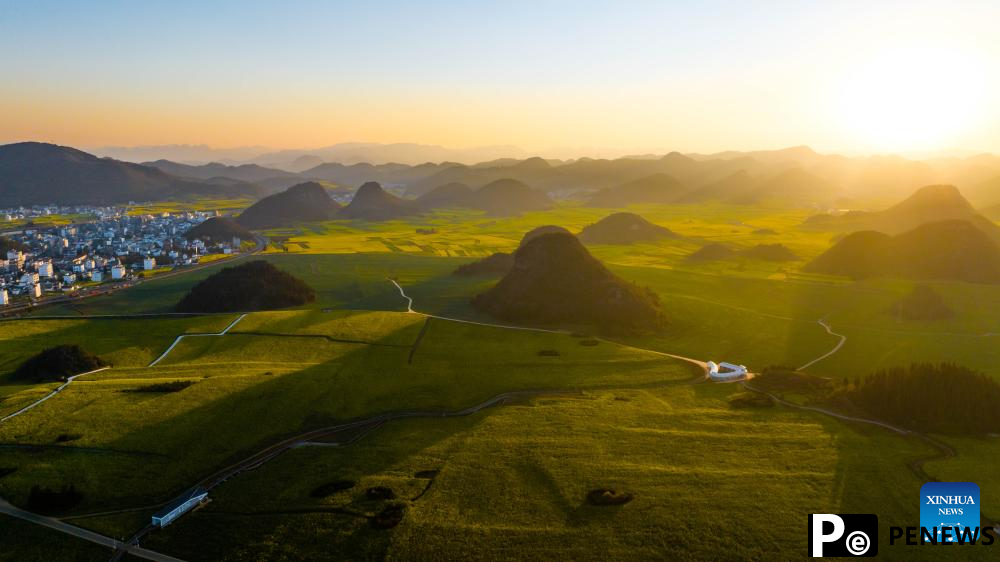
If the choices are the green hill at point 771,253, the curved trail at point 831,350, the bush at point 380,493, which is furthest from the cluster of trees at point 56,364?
the green hill at point 771,253

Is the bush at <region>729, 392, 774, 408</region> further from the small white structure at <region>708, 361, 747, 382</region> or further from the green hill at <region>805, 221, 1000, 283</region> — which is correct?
the green hill at <region>805, 221, 1000, 283</region>

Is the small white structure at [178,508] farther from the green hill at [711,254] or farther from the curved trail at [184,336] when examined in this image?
the green hill at [711,254]

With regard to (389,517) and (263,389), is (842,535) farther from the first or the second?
(263,389)

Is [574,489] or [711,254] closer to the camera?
[574,489]

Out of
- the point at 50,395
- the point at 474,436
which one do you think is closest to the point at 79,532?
the point at 50,395

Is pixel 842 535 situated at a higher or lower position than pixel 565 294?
lower

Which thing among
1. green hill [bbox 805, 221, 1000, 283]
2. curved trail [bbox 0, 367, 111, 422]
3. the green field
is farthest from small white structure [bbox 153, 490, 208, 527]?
green hill [bbox 805, 221, 1000, 283]

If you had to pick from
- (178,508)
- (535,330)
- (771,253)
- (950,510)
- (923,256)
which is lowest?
(950,510)

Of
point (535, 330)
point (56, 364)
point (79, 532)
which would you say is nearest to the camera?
point (79, 532)
